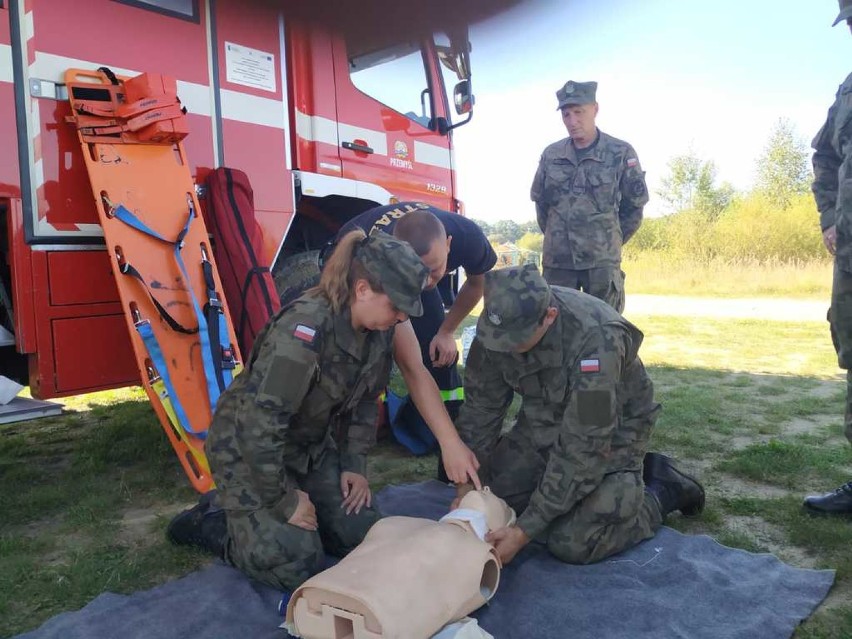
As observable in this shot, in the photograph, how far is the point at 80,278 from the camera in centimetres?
302

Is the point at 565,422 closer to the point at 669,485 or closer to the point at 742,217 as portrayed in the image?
the point at 669,485

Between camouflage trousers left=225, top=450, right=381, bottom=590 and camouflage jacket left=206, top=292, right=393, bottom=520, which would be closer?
camouflage jacket left=206, top=292, right=393, bottom=520

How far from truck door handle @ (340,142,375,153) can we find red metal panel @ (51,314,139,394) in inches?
67.2

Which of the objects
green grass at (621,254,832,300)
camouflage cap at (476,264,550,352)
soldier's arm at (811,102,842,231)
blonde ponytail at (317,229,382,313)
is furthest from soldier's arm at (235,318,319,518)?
green grass at (621,254,832,300)

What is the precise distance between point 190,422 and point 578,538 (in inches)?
67.5

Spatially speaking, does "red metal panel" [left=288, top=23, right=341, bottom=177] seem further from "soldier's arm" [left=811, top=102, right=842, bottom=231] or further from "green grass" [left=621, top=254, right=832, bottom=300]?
"green grass" [left=621, top=254, right=832, bottom=300]

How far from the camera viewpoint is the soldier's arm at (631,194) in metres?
4.41

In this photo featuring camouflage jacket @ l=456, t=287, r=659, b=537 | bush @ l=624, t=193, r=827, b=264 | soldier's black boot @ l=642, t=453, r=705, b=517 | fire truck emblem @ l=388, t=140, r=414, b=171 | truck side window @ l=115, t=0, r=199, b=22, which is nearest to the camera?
camouflage jacket @ l=456, t=287, r=659, b=537

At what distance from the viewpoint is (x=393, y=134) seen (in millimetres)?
4562

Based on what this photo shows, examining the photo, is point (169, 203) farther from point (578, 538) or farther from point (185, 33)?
point (578, 538)

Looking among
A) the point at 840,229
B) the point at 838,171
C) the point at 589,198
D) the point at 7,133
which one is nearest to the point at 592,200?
the point at 589,198

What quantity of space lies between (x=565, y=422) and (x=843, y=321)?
50.0 inches

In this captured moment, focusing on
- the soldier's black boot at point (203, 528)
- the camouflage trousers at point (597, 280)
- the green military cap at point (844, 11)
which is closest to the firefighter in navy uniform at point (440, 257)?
the soldier's black boot at point (203, 528)

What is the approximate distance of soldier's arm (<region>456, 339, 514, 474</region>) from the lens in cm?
253
